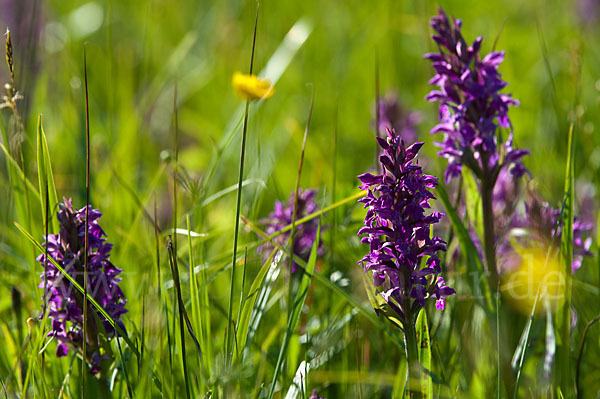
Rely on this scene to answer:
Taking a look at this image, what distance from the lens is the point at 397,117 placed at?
12.8 feet

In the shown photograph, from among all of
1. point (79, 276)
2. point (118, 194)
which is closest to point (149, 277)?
point (79, 276)

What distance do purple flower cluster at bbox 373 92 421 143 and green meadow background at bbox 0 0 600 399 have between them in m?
0.17

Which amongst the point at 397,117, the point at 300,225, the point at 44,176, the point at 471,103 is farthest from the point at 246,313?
the point at 397,117

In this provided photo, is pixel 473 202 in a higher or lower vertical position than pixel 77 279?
higher

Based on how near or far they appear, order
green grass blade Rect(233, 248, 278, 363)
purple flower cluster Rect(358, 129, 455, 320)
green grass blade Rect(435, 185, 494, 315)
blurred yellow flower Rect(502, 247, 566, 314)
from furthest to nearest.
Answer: blurred yellow flower Rect(502, 247, 566, 314) → green grass blade Rect(435, 185, 494, 315) → green grass blade Rect(233, 248, 278, 363) → purple flower cluster Rect(358, 129, 455, 320)

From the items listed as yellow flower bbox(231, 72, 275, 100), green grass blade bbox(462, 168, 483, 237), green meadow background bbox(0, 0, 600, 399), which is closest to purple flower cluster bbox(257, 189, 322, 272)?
green meadow background bbox(0, 0, 600, 399)

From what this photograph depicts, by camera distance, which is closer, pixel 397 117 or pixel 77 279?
pixel 77 279

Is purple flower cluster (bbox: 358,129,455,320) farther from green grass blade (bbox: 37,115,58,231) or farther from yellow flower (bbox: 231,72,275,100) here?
green grass blade (bbox: 37,115,58,231)

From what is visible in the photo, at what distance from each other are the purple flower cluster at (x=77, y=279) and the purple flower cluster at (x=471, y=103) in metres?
1.09

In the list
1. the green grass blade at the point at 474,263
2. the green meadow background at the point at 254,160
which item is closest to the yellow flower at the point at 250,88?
the green meadow background at the point at 254,160

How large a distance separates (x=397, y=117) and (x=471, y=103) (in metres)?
1.78

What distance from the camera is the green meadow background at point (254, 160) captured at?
2.04 metres

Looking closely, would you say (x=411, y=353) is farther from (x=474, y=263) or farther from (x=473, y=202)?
(x=473, y=202)

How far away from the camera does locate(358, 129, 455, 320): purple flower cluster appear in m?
1.60
